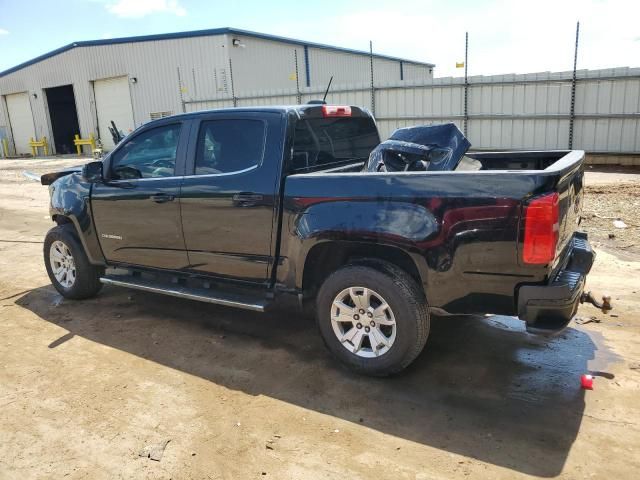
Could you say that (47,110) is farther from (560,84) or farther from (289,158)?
(289,158)

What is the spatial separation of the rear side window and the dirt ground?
1467 millimetres

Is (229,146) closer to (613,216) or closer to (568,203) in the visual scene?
(568,203)

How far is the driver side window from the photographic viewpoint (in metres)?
4.62

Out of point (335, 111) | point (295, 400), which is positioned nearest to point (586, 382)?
point (295, 400)

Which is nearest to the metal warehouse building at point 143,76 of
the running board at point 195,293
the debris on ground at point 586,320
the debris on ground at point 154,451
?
the running board at point 195,293

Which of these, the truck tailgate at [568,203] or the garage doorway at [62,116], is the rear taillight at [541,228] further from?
the garage doorway at [62,116]

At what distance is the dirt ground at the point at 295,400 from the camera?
113 inches

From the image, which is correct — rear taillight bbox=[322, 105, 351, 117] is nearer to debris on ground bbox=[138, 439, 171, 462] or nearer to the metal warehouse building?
debris on ground bbox=[138, 439, 171, 462]

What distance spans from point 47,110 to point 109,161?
30572 mm

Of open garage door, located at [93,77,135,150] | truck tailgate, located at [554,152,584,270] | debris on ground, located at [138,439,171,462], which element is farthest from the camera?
open garage door, located at [93,77,135,150]

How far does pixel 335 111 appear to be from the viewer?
4.60 metres

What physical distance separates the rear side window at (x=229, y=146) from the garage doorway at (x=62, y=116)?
99.0 feet

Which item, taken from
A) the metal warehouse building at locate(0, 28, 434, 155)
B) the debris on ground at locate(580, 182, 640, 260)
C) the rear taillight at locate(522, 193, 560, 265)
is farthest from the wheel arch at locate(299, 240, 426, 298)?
the metal warehouse building at locate(0, 28, 434, 155)

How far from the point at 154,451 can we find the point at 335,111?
9.91ft
